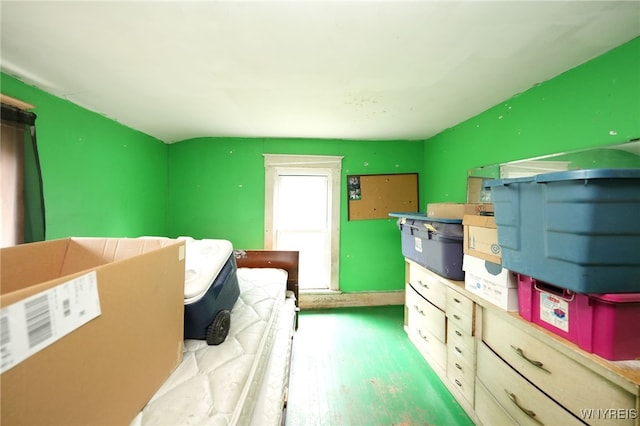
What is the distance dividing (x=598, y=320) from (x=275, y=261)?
2263mm

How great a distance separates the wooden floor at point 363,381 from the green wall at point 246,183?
83 cm

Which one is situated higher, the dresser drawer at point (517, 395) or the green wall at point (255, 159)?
the green wall at point (255, 159)

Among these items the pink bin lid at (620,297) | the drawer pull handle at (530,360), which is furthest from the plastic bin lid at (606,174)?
the drawer pull handle at (530,360)

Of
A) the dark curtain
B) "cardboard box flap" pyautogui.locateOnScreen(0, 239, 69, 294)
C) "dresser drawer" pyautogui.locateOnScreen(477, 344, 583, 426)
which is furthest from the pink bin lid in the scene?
the dark curtain

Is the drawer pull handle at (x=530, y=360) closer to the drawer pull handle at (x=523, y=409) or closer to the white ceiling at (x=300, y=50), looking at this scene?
the drawer pull handle at (x=523, y=409)

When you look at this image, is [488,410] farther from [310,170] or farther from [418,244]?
[310,170]

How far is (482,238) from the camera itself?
1437 millimetres

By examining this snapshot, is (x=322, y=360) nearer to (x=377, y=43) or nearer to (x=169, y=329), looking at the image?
(x=169, y=329)

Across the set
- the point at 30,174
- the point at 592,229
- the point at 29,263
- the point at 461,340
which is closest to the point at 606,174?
the point at 592,229

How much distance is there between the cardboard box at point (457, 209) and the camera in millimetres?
1774

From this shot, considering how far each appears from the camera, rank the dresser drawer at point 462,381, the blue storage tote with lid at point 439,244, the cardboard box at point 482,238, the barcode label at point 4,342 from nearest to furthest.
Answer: the barcode label at point 4,342 < the cardboard box at point 482,238 < the dresser drawer at point 462,381 < the blue storage tote with lid at point 439,244

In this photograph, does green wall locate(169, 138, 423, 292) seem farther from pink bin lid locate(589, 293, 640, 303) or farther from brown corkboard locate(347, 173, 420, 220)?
pink bin lid locate(589, 293, 640, 303)

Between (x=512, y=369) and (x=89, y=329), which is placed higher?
(x=89, y=329)

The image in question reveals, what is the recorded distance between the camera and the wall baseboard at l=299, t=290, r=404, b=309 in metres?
3.12
